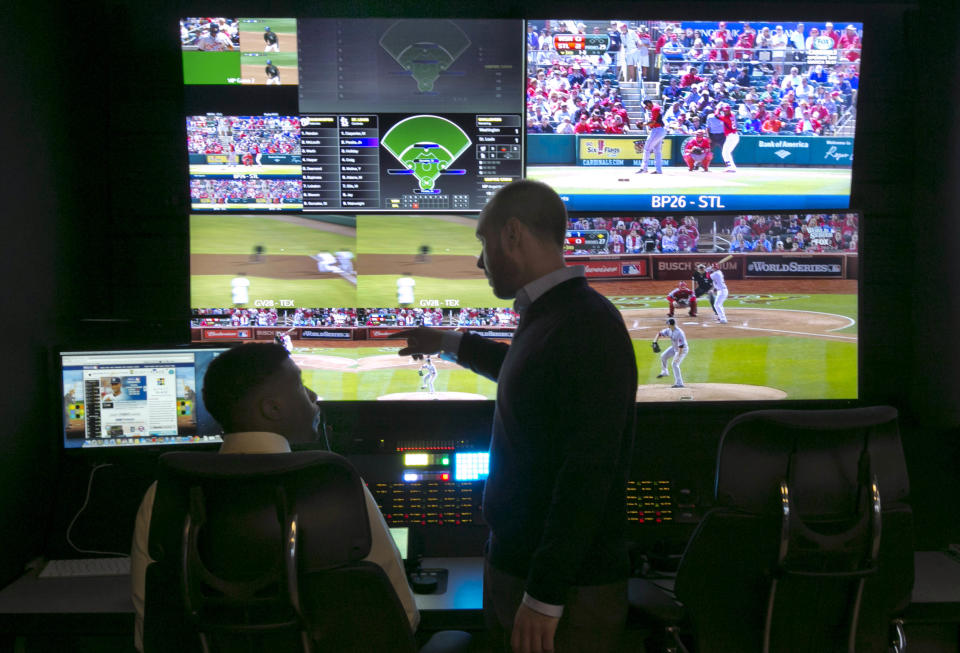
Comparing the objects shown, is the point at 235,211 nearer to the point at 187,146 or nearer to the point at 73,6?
A: the point at 187,146

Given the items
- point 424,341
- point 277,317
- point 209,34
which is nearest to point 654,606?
point 424,341

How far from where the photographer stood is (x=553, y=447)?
5.22ft

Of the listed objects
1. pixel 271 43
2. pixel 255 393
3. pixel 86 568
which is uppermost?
pixel 271 43

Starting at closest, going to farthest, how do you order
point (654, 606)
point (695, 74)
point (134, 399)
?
point (654, 606), point (134, 399), point (695, 74)

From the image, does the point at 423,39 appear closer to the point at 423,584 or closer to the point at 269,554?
the point at 423,584

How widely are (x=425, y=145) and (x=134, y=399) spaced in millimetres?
1347

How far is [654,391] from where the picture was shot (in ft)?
8.78

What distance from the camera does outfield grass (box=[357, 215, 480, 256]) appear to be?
270 centimetres

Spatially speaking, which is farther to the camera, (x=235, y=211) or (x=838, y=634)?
(x=235, y=211)

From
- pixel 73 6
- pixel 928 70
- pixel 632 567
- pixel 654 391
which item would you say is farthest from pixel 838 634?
pixel 73 6

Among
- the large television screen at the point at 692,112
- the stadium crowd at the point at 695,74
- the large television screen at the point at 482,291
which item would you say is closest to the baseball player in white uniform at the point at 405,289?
the large television screen at the point at 482,291

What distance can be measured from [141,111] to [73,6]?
0.41 metres

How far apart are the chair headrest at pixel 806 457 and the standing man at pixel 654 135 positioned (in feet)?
4.33

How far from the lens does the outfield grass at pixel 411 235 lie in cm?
270
